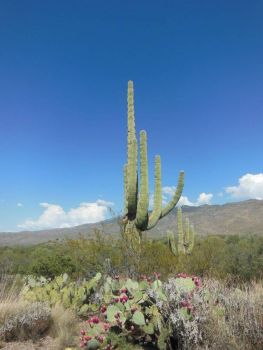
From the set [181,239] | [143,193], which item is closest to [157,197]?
[143,193]

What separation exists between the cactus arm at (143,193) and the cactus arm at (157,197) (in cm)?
74

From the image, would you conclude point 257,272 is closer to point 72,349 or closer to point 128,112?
point 128,112

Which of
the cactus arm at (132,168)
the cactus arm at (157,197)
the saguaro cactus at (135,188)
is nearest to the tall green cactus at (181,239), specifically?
the cactus arm at (157,197)

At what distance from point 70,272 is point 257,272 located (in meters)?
8.18

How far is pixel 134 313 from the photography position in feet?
20.6

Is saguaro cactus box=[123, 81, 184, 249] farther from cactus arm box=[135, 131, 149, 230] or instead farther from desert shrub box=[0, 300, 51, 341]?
desert shrub box=[0, 300, 51, 341]

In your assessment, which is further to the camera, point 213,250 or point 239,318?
point 213,250

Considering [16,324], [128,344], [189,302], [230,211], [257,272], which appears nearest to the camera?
[189,302]

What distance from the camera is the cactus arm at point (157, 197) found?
1569 cm

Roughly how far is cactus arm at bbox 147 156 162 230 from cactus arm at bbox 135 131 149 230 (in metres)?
0.74

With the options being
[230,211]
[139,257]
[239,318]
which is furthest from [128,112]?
[230,211]

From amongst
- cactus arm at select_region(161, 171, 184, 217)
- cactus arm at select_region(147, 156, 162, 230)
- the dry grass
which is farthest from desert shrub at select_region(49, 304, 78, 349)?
cactus arm at select_region(161, 171, 184, 217)

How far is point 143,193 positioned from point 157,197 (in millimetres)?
1734

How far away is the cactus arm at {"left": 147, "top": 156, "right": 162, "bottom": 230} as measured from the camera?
15688 mm
